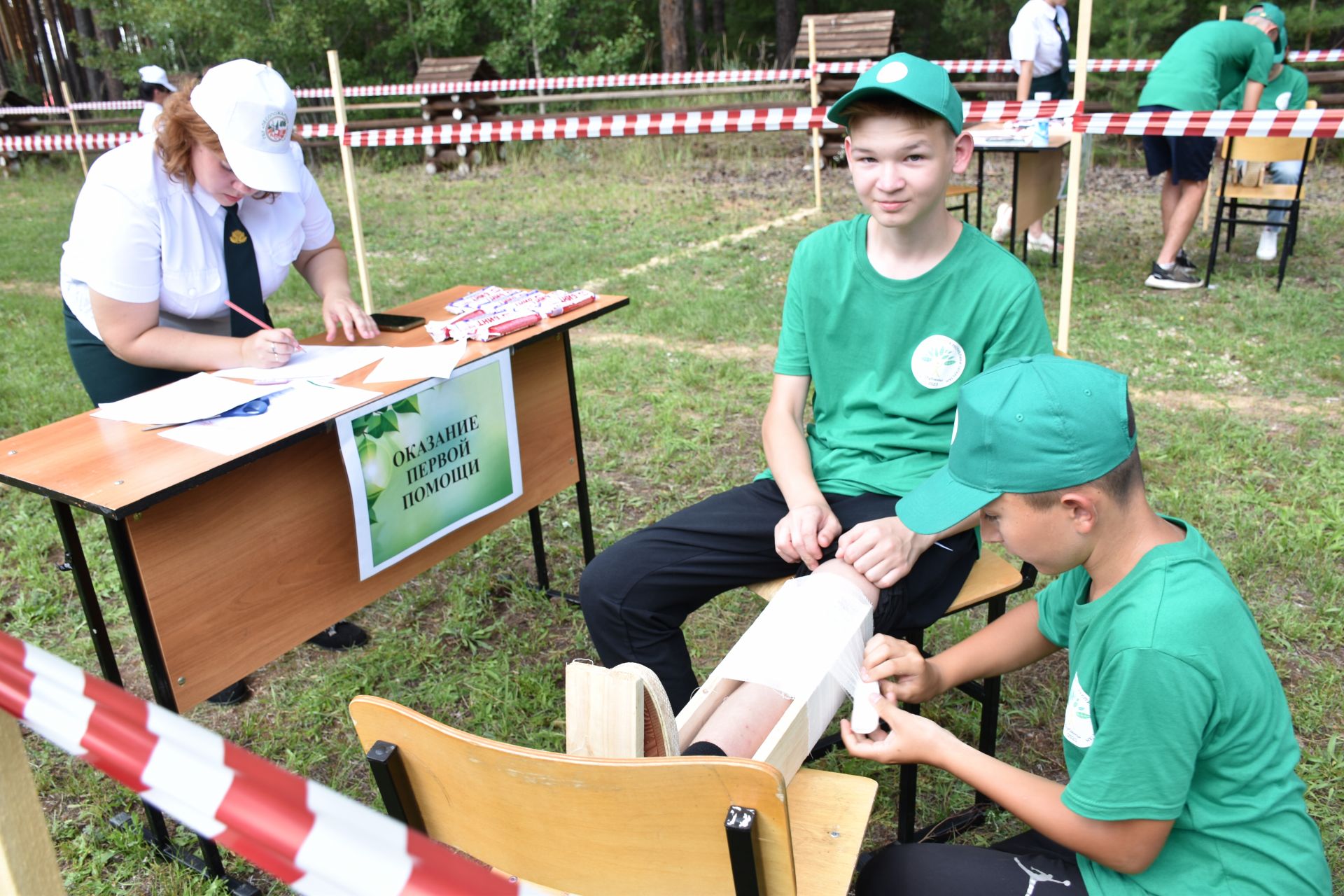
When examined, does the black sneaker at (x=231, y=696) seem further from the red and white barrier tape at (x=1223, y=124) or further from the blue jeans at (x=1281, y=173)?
the blue jeans at (x=1281, y=173)

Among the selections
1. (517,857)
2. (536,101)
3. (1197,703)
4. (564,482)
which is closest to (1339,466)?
(564,482)

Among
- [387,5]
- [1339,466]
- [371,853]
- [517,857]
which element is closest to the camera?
[371,853]

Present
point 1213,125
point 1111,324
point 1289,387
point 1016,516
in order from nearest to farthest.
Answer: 1. point 1016,516
2. point 1289,387
3. point 1213,125
4. point 1111,324

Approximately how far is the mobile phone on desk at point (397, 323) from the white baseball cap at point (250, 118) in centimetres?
55

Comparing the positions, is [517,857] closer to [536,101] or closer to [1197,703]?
[1197,703]

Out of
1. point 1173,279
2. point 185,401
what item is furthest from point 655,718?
point 1173,279

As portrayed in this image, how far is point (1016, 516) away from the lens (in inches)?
52.2

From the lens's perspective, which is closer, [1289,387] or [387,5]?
[1289,387]

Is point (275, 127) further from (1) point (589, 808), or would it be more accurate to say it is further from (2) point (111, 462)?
(1) point (589, 808)

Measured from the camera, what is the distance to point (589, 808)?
41.6 inches

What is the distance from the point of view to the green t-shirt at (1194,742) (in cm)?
121

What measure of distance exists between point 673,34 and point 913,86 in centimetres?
1481

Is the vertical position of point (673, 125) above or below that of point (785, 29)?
below

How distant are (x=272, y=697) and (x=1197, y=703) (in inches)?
97.5
